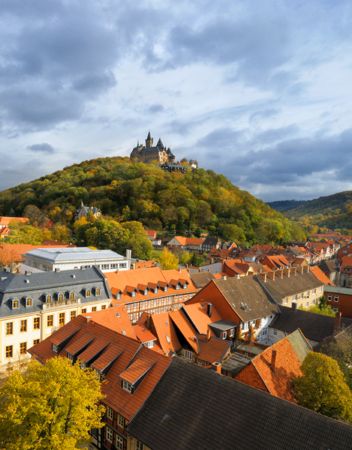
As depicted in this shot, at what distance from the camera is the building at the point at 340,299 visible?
52906 millimetres

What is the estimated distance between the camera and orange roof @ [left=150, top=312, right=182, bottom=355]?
102ft

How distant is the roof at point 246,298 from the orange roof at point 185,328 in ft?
21.0

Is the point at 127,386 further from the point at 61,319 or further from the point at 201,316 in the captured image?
the point at 61,319

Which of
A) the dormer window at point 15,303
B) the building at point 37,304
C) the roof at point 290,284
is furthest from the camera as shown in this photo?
the roof at point 290,284

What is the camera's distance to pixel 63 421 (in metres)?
16.0

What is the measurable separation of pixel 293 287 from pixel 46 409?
42.4 metres

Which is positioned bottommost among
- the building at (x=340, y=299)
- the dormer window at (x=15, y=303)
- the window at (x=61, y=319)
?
the building at (x=340, y=299)

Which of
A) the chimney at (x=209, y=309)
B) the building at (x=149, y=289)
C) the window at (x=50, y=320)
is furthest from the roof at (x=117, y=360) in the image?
the building at (x=149, y=289)

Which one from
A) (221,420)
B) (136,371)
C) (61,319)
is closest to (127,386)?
(136,371)

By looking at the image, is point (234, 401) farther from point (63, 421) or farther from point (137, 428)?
point (63, 421)

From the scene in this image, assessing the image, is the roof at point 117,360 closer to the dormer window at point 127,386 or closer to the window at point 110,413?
the dormer window at point 127,386

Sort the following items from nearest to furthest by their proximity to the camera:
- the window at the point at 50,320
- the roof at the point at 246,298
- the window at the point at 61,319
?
the window at the point at 50,320 → the window at the point at 61,319 → the roof at the point at 246,298

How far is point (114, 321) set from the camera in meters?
30.8

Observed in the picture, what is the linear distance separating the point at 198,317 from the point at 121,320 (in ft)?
28.5
